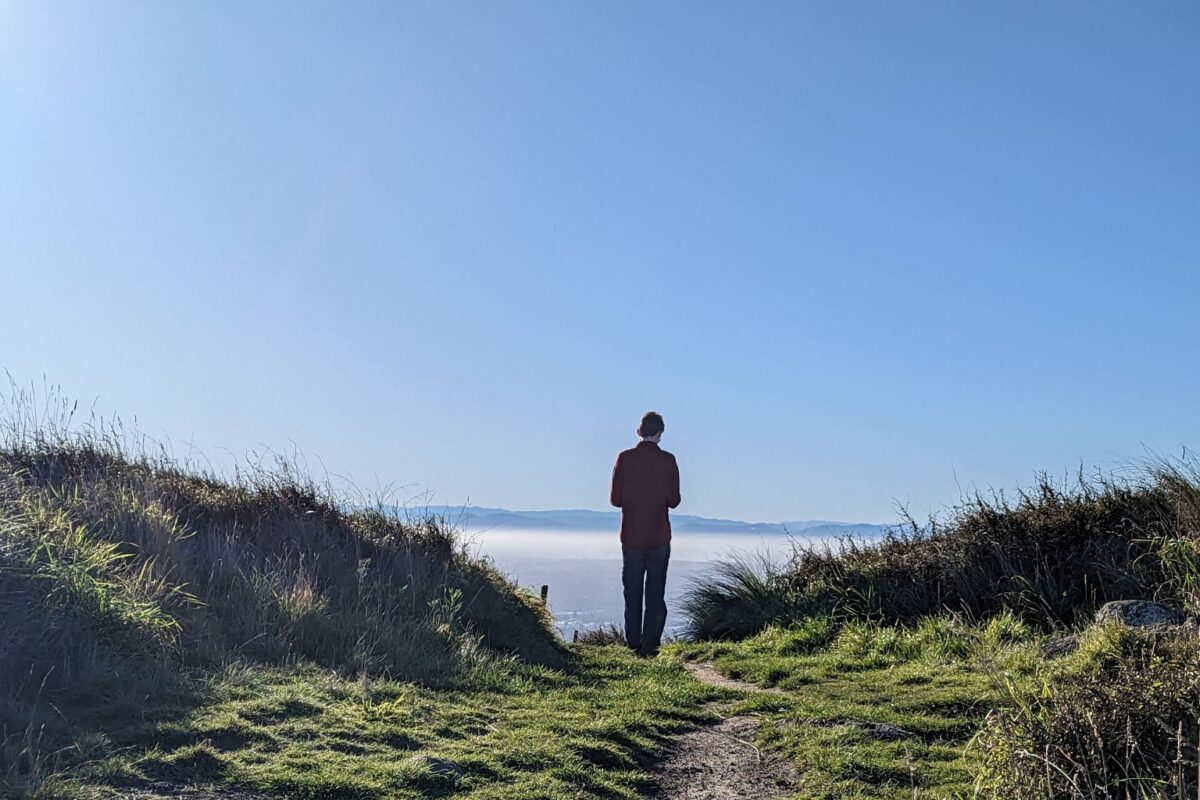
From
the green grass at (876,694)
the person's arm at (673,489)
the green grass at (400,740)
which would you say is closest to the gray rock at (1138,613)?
the green grass at (876,694)

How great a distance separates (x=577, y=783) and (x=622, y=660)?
5741 millimetres

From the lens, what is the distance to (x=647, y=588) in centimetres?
1194

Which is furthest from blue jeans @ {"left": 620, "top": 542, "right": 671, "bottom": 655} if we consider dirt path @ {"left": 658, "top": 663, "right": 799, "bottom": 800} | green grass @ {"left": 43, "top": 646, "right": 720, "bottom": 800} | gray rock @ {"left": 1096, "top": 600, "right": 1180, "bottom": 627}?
gray rock @ {"left": 1096, "top": 600, "right": 1180, "bottom": 627}

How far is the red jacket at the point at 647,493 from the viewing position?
11.6m

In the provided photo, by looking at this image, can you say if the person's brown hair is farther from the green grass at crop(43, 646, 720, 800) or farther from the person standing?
the green grass at crop(43, 646, 720, 800)

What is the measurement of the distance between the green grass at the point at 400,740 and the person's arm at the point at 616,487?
3440mm

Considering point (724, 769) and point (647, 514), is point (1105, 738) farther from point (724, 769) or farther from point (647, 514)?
point (647, 514)

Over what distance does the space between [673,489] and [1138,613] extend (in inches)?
209

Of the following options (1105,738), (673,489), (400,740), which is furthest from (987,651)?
(400,740)

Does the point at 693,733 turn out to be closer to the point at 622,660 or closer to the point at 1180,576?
the point at 622,660

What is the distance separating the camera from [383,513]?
44.4 feet

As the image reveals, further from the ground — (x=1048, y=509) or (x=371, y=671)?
(x=1048, y=509)

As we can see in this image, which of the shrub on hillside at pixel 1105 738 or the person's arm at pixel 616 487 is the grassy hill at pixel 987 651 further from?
the person's arm at pixel 616 487

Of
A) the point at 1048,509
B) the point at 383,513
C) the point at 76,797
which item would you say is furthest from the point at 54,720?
the point at 1048,509
